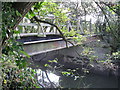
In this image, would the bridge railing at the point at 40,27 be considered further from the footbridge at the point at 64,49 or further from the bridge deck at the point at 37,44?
the bridge deck at the point at 37,44

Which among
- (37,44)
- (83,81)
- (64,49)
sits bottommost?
(83,81)

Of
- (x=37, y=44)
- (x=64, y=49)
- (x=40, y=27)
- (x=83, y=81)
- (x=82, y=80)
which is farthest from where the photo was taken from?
(x=64, y=49)

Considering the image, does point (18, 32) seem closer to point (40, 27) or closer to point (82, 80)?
point (40, 27)

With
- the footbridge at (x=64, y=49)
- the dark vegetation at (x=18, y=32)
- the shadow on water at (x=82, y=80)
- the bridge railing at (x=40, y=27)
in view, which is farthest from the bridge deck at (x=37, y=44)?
the shadow on water at (x=82, y=80)

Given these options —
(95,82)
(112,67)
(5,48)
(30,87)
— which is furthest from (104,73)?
(5,48)

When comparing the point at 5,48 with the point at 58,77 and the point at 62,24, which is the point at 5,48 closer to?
the point at 62,24

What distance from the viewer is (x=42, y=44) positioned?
5.90 ft

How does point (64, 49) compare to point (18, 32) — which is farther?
point (64, 49)

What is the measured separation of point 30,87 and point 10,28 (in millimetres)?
996

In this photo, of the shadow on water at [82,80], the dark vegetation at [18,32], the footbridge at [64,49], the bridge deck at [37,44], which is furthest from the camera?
the shadow on water at [82,80]

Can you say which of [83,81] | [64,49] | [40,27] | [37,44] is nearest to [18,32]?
[40,27]

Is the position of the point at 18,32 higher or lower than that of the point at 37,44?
higher

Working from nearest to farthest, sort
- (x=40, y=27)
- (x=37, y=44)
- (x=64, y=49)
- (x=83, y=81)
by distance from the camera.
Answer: (x=40, y=27)
(x=37, y=44)
(x=83, y=81)
(x=64, y=49)

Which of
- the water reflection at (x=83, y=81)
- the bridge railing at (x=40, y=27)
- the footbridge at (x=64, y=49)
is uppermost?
the bridge railing at (x=40, y=27)
